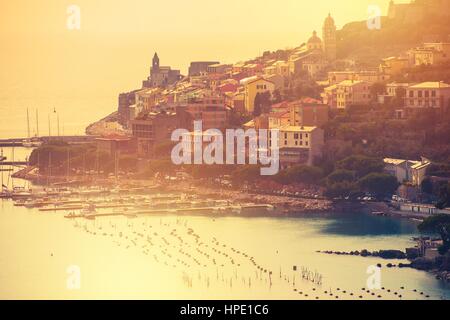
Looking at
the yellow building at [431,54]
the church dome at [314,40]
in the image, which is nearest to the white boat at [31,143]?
the church dome at [314,40]

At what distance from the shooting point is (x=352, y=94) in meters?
32.8

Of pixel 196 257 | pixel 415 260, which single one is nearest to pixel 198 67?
pixel 196 257

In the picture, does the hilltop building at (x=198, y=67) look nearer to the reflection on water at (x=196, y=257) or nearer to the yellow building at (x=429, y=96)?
the yellow building at (x=429, y=96)

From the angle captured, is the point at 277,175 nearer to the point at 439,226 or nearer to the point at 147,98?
the point at 439,226

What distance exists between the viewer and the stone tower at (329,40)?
123 feet

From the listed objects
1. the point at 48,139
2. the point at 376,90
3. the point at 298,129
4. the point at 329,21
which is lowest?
the point at 48,139

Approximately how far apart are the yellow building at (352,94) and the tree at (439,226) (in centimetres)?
885

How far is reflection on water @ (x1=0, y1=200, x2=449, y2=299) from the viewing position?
20844 mm

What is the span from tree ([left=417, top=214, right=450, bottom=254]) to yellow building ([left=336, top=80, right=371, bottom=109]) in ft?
29.0

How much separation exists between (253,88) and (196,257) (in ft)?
38.6

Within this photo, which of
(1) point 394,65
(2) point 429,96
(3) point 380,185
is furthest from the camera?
(1) point 394,65

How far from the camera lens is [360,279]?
21359 mm

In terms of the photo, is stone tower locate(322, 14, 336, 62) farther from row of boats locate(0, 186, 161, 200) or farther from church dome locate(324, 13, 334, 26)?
row of boats locate(0, 186, 161, 200)

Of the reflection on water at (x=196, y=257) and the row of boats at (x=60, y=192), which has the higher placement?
the row of boats at (x=60, y=192)
